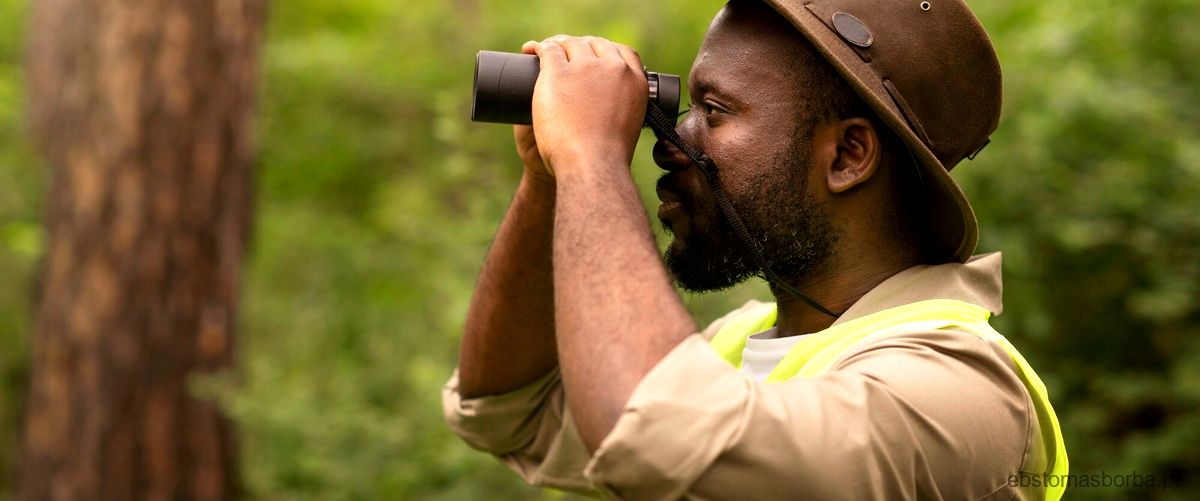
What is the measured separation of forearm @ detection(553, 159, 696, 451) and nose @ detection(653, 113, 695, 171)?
0.43 meters

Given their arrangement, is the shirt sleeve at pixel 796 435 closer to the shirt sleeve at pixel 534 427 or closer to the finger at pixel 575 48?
the finger at pixel 575 48

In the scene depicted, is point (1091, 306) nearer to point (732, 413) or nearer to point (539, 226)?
point (539, 226)

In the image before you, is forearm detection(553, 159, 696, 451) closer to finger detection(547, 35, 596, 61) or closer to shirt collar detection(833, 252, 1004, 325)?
finger detection(547, 35, 596, 61)

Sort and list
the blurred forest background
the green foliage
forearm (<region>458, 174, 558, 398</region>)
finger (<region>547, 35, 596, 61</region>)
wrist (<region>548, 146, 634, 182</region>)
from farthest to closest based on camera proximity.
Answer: the green foliage
the blurred forest background
forearm (<region>458, 174, 558, 398</region>)
finger (<region>547, 35, 596, 61</region>)
wrist (<region>548, 146, 634, 182</region>)

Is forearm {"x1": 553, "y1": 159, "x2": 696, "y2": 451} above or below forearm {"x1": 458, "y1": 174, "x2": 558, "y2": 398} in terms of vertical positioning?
above

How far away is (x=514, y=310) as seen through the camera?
100 inches

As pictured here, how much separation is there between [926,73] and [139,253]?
454 cm

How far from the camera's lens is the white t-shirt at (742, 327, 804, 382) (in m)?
2.24

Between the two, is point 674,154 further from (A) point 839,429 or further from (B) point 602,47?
(A) point 839,429

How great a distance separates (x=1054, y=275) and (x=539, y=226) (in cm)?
331

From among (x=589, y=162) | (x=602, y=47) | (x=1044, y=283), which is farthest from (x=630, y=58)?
(x=1044, y=283)

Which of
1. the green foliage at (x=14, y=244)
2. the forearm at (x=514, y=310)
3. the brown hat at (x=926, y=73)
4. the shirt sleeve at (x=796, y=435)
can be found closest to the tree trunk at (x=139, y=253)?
the green foliage at (x=14, y=244)

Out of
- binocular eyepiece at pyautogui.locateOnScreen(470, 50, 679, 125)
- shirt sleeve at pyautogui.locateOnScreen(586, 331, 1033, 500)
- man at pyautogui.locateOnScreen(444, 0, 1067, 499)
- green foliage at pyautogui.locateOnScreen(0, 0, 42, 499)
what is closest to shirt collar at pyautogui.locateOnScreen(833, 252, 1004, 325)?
man at pyautogui.locateOnScreen(444, 0, 1067, 499)

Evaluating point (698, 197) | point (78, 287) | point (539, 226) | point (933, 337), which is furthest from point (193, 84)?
point (933, 337)
